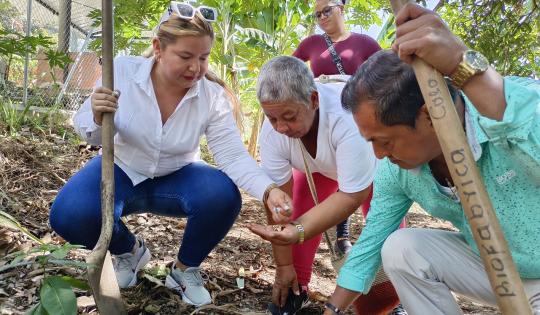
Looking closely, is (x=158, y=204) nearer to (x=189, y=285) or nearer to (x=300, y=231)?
(x=189, y=285)

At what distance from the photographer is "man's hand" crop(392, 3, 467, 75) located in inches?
46.1

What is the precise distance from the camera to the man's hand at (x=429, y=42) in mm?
1172

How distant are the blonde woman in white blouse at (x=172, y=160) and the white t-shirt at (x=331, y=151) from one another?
0.12m

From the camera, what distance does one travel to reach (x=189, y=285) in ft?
7.95

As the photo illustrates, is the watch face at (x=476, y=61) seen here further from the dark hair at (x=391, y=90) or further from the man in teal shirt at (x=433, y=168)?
the dark hair at (x=391, y=90)

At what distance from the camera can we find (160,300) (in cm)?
239

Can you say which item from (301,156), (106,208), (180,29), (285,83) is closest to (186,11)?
(180,29)

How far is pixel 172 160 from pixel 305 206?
653 millimetres

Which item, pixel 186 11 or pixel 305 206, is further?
pixel 305 206

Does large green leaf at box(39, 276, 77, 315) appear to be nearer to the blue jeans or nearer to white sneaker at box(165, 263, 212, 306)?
the blue jeans

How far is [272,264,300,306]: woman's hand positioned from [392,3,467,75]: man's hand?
4.64 ft

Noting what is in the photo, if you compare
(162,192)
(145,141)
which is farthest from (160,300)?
(145,141)

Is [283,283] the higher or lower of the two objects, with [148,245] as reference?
higher

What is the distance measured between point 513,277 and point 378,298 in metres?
1.20
